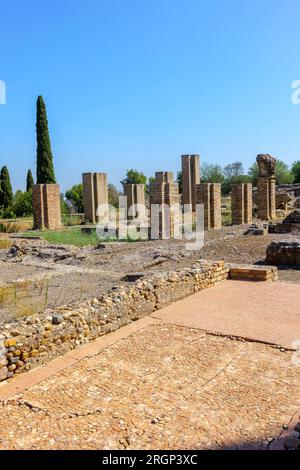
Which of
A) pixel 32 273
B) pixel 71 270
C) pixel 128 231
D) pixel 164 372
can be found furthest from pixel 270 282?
pixel 128 231

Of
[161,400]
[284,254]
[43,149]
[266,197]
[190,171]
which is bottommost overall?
[161,400]

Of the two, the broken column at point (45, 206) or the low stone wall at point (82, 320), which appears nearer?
the low stone wall at point (82, 320)

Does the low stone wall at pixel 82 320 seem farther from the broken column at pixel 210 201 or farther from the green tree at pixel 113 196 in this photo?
the green tree at pixel 113 196

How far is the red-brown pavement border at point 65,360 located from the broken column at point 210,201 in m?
14.2

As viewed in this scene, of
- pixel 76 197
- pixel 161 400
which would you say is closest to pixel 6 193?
pixel 76 197

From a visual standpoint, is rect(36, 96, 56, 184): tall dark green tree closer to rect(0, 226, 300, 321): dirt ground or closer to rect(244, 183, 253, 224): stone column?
rect(0, 226, 300, 321): dirt ground

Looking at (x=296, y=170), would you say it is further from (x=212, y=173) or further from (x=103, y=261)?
(x=103, y=261)

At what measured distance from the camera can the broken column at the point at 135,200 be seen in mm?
26688

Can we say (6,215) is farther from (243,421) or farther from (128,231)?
(243,421)

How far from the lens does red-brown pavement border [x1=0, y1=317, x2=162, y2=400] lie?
3744mm

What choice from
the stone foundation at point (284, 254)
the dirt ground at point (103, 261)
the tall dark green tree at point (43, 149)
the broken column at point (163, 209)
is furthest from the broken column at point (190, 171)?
the stone foundation at point (284, 254)

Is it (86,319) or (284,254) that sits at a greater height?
(284,254)

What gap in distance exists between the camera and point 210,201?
19359 millimetres

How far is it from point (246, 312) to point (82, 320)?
2207mm
